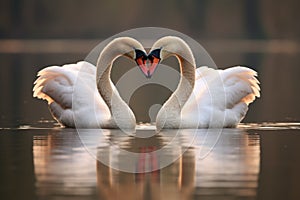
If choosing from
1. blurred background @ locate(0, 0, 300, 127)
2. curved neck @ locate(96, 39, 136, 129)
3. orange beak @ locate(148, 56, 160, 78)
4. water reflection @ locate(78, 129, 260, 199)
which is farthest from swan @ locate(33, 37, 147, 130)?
blurred background @ locate(0, 0, 300, 127)

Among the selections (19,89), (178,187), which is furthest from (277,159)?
(19,89)

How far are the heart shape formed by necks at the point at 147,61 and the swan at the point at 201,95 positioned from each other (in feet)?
0.05

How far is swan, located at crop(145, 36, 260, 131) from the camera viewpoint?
48.0 feet

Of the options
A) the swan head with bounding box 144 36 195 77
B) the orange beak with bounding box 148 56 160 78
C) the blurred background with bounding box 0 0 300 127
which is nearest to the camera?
the orange beak with bounding box 148 56 160 78

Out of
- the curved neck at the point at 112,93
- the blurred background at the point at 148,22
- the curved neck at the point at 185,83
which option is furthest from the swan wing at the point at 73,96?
the blurred background at the point at 148,22

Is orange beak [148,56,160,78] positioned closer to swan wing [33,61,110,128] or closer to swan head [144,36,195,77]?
swan head [144,36,195,77]

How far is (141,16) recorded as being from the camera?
6078 cm

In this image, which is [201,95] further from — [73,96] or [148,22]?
[148,22]

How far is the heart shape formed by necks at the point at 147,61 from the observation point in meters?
14.0

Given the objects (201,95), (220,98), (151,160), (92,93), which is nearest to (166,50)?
(201,95)

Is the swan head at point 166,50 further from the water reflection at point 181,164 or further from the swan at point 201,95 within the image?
the water reflection at point 181,164

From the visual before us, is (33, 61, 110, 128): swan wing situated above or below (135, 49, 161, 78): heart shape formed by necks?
below

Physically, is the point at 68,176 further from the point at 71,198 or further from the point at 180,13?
the point at 180,13

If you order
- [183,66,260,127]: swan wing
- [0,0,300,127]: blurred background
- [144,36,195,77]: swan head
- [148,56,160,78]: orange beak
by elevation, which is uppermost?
[0,0,300,127]: blurred background
